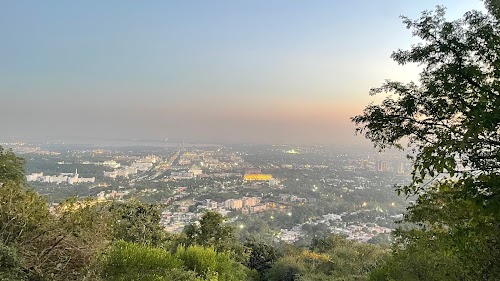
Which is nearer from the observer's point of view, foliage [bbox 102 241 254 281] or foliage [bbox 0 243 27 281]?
foliage [bbox 0 243 27 281]

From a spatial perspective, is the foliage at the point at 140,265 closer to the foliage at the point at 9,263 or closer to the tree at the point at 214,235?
the foliage at the point at 9,263

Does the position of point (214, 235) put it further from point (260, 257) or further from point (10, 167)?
point (10, 167)

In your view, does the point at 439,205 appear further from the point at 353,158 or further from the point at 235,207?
the point at 353,158

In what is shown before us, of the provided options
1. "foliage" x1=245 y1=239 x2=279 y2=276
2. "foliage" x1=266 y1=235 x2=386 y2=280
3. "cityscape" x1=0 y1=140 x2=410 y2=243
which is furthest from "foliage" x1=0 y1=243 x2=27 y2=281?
"cityscape" x1=0 y1=140 x2=410 y2=243

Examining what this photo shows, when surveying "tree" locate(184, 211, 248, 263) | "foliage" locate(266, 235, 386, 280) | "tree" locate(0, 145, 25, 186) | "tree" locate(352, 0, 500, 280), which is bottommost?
"foliage" locate(266, 235, 386, 280)

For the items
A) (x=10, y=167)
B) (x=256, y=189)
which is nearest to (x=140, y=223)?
(x=10, y=167)

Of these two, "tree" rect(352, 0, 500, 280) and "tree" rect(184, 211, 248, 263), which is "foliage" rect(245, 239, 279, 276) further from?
"tree" rect(352, 0, 500, 280)

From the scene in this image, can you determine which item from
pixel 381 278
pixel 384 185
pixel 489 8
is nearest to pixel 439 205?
pixel 489 8

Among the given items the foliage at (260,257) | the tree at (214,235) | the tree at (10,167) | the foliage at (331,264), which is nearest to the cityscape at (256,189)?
the foliage at (331,264)
